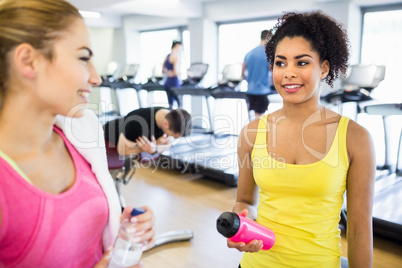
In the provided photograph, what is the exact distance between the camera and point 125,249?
829mm

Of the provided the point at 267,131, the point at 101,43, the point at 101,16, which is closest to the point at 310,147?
the point at 267,131

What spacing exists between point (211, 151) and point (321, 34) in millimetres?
3859

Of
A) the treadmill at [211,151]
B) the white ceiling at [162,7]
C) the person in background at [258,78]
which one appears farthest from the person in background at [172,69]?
the person in background at [258,78]

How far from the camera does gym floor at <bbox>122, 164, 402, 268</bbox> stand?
8.13ft

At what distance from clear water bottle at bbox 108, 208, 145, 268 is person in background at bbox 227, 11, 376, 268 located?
1.12ft

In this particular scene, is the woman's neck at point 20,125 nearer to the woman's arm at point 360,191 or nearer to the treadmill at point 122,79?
the woman's arm at point 360,191

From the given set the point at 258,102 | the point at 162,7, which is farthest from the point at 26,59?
the point at 162,7

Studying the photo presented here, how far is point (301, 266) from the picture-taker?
1.12 meters

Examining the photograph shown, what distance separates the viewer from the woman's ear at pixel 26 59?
0.73 m

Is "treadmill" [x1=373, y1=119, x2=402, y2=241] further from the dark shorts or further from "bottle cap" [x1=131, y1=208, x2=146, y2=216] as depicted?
"bottle cap" [x1=131, y1=208, x2=146, y2=216]

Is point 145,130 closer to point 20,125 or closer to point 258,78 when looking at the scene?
point 20,125

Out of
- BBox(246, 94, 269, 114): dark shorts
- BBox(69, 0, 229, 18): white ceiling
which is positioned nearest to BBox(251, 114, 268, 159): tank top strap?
BBox(246, 94, 269, 114): dark shorts

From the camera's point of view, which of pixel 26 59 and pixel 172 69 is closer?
pixel 26 59

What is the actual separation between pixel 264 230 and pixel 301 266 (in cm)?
18
